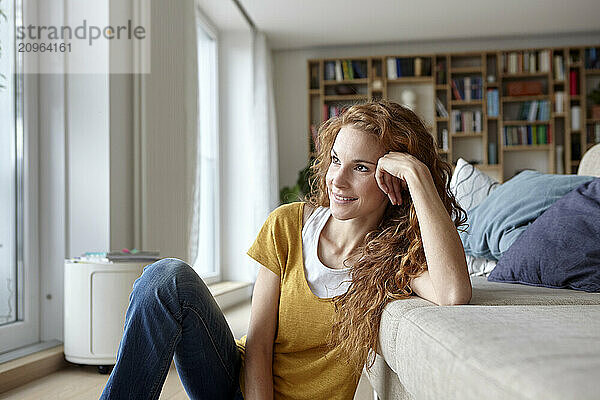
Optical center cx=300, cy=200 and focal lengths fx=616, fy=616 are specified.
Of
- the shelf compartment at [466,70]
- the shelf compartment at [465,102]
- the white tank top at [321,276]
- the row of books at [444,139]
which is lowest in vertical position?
the white tank top at [321,276]

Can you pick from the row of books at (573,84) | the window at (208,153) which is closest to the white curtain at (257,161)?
the window at (208,153)

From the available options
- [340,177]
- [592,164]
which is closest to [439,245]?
[340,177]

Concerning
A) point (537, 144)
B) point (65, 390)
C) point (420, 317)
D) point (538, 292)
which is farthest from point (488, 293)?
point (537, 144)

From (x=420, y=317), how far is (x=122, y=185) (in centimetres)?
234

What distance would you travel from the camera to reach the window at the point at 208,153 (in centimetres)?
537

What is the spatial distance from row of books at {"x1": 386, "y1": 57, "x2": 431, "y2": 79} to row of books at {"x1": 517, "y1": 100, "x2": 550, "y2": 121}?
106 cm

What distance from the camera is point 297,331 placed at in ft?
4.56

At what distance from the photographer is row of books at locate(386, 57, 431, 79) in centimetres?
659

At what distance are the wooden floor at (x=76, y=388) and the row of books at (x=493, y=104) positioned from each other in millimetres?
4521

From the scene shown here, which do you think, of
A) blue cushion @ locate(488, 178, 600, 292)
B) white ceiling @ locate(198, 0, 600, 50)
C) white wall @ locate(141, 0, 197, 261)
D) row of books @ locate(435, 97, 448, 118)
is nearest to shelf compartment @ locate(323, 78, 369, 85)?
white ceiling @ locate(198, 0, 600, 50)

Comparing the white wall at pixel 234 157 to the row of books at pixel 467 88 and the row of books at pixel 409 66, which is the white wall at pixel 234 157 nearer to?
the row of books at pixel 409 66

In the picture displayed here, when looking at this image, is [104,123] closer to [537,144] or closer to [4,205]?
[4,205]

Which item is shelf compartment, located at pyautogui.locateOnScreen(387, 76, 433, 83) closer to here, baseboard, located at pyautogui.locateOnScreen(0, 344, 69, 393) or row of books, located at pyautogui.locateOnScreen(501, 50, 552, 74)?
row of books, located at pyautogui.locateOnScreen(501, 50, 552, 74)

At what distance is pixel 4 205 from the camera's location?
2.75 metres
